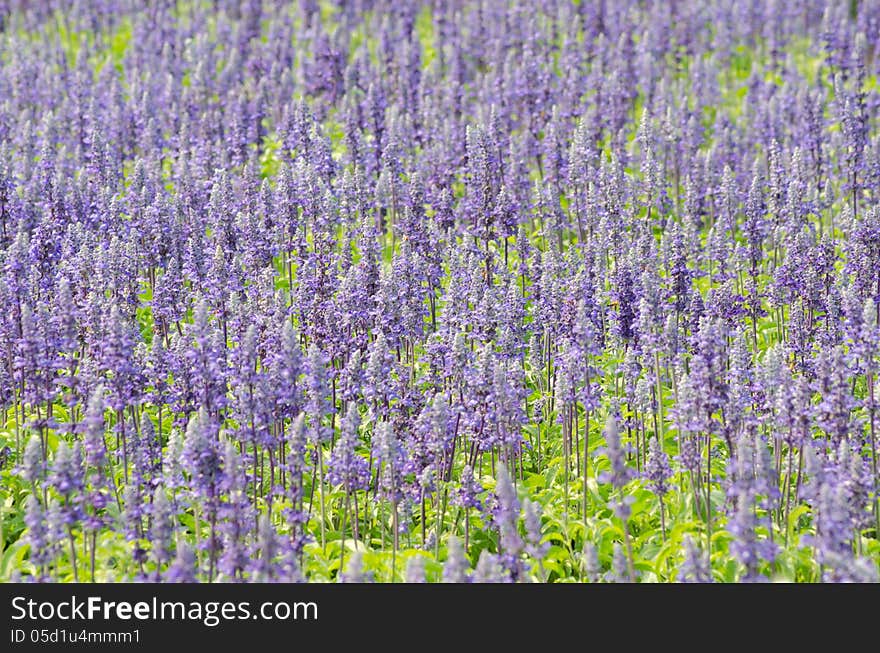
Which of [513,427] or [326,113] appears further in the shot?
[326,113]

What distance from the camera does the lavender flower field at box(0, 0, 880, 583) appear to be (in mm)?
11133

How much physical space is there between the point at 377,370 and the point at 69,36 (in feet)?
74.9

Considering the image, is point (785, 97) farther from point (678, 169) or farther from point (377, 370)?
point (377, 370)

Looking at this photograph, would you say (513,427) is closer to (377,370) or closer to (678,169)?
(377,370)

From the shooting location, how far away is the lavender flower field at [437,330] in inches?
438

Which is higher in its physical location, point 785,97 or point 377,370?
point 785,97

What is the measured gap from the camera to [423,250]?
1672 cm

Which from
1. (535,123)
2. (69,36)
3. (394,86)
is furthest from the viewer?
(69,36)

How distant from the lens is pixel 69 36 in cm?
3209

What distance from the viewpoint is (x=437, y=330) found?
1566 cm

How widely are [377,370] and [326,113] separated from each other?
486 inches

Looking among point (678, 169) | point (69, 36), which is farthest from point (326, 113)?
point (69, 36)

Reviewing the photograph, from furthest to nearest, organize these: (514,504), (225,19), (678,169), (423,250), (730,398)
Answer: (225,19)
(678,169)
(423,250)
(730,398)
(514,504)

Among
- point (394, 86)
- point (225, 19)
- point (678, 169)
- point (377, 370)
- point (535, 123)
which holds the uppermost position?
point (225, 19)
